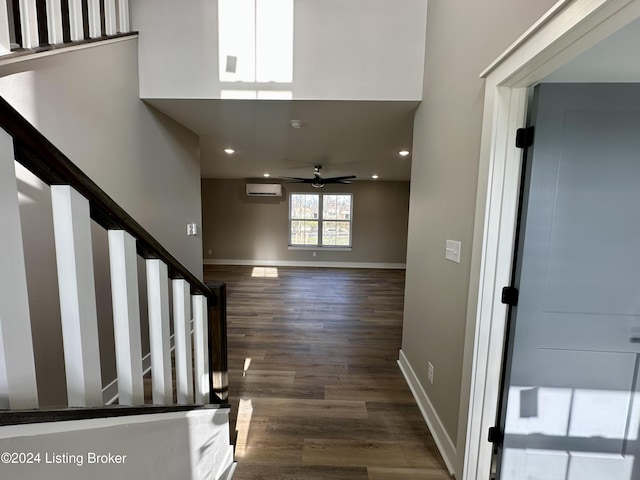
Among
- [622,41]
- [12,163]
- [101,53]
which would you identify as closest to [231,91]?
[101,53]

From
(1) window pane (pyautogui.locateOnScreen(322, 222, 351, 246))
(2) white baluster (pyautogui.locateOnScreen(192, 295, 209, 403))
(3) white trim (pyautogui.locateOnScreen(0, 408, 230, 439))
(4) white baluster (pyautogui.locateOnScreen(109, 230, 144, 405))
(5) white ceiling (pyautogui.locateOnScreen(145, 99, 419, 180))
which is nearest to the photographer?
(3) white trim (pyautogui.locateOnScreen(0, 408, 230, 439))

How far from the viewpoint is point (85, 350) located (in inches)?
28.7

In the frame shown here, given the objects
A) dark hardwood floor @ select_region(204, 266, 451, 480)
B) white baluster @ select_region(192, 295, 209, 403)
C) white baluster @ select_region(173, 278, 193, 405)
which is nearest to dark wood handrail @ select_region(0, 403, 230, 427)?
white baluster @ select_region(173, 278, 193, 405)

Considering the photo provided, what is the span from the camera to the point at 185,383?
124 cm

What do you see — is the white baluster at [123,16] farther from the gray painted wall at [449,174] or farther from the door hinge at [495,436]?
the door hinge at [495,436]

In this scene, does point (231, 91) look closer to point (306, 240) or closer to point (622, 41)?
point (622, 41)

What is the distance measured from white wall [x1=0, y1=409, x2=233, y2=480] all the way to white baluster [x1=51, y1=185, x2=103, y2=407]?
0.36ft

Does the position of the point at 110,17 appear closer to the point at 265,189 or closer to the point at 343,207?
the point at 265,189

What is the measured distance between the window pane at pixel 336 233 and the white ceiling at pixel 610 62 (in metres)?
6.21

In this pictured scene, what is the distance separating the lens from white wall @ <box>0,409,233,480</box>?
0.55 m

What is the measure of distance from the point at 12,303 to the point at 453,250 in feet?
5.83

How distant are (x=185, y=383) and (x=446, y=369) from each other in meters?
1.49

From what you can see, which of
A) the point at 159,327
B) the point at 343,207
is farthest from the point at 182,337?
the point at 343,207

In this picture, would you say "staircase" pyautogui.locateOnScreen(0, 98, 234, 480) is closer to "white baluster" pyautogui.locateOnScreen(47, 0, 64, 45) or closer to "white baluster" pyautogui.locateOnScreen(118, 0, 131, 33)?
"white baluster" pyautogui.locateOnScreen(47, 0, 64, 45)
